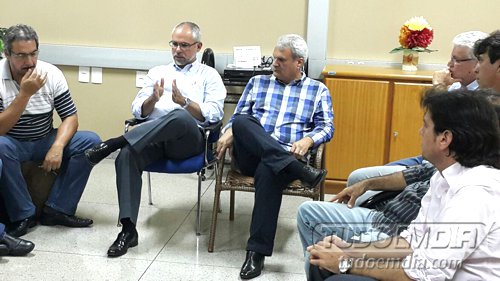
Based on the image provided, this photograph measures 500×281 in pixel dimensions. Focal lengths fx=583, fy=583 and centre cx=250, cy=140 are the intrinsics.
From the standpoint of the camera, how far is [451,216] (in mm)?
1645

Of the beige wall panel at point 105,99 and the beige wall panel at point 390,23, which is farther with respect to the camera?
the beige wall panel at point 105,99

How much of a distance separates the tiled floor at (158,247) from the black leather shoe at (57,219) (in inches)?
1.8

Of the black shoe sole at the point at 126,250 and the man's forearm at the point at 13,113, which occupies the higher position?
the man's forearm at the point at 13,113

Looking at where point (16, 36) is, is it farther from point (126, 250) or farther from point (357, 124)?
point (357, 124)

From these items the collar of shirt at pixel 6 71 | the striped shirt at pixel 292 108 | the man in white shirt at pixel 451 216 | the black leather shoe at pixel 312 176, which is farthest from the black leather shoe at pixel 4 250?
the man in white shirt at pixel 451 216

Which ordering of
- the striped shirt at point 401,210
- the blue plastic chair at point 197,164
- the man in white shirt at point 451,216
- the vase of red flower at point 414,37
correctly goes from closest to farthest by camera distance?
1. the man in white shirt at point 451,216
2. the striped shirt at point 401,210
3. the blue plastic chair at point 197,164
4. the vase of red flower at point 414,37

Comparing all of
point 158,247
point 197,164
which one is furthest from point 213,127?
point 158,247

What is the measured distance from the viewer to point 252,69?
4586 millimetres

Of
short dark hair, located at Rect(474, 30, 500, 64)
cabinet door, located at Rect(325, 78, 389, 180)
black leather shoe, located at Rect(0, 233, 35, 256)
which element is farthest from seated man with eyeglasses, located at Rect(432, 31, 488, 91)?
black leather shoe, located at Rect(0, 233, 35, 256)

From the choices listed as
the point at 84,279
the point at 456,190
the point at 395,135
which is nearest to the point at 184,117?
the point at 84,279

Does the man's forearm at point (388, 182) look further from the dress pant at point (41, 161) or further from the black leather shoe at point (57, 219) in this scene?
the black leather shoe at point (57, 219)

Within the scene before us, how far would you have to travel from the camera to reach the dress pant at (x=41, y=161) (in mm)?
3314

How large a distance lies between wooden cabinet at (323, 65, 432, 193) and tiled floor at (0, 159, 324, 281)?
0.56 metres

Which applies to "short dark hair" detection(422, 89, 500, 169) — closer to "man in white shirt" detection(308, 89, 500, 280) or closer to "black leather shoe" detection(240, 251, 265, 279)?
"man in white shirt" detection(308, 89, 500, 280)
